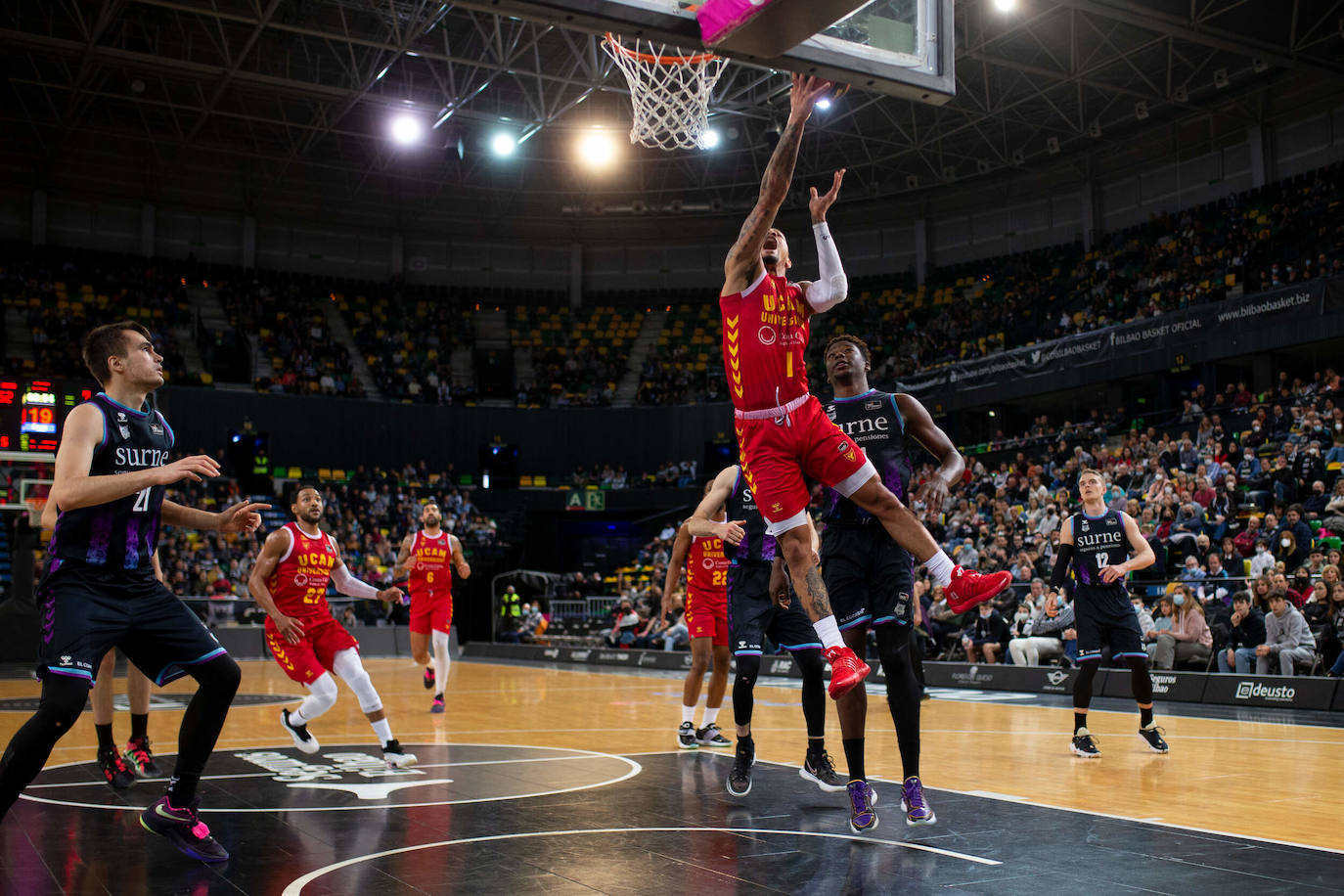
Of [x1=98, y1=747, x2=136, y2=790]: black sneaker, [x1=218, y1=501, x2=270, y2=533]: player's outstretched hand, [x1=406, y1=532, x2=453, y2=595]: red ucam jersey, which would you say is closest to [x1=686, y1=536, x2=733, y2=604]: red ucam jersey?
[x1=98, y1=747, x2=136, y2=790]: black sneaker

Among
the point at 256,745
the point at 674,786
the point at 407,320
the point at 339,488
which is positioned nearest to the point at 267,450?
the point at 339,488

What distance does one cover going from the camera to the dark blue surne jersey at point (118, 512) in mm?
5082

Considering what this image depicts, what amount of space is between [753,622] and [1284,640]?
7.86 meters

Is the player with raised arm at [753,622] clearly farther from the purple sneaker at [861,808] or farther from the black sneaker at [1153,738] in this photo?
the black sneaker at [1153,738]

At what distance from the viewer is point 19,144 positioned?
3469 cm

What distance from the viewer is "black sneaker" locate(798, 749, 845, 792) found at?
6.56 meters

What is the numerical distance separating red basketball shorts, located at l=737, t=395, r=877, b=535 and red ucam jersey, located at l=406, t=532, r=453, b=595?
866cm

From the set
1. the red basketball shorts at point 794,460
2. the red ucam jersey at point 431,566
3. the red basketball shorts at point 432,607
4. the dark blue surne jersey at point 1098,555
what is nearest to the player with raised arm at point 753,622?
the red basketball shorts at point 794,460

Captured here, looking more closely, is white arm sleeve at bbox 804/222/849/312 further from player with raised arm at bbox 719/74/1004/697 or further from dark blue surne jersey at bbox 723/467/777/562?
dark blue surne jersey at bbox 723/467/777/562

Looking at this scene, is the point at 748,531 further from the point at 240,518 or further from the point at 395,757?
the point at 240,518

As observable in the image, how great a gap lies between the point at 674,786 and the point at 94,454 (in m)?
3.86

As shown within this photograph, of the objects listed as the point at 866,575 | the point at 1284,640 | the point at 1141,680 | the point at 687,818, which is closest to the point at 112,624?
the point at 687,818

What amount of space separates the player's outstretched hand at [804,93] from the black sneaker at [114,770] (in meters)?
5.72

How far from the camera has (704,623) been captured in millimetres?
9586
